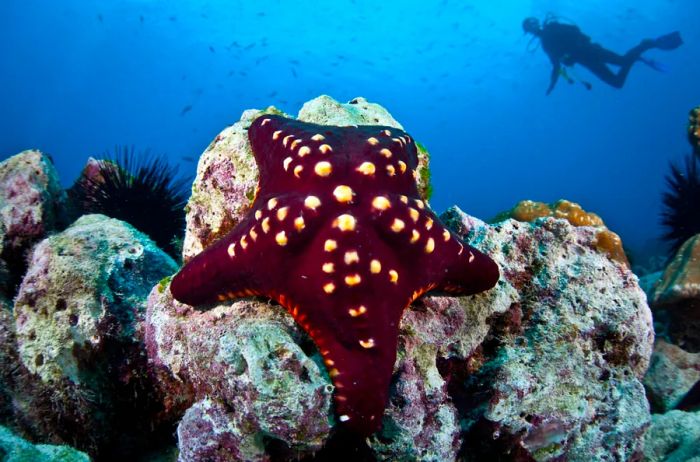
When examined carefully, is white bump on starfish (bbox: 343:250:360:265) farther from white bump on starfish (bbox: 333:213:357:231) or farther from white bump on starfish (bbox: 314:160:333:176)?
white bump on starfish (bbox: 314:160:333:176)

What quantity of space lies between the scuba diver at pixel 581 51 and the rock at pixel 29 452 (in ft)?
88.9

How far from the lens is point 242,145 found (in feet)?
11.4

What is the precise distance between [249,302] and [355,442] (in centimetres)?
108

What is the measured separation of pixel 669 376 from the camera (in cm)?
518

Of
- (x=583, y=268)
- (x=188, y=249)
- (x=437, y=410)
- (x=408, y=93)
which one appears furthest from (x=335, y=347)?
(x=408, y=93)

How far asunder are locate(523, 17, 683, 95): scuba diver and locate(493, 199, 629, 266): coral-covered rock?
2025cm

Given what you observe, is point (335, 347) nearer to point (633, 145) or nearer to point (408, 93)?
point (408, 93)

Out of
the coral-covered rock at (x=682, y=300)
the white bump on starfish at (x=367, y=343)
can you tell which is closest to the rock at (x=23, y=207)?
the white bump on starfish at (x=367, y=343)

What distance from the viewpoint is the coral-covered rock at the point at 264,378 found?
6.80ft

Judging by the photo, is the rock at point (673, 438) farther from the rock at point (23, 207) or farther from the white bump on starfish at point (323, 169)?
the rock at point (23, 207)

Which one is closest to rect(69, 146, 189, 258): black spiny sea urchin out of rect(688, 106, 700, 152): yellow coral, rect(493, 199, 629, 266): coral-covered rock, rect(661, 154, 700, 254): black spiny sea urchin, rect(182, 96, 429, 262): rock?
rect(182, 96, 429, 262): rock

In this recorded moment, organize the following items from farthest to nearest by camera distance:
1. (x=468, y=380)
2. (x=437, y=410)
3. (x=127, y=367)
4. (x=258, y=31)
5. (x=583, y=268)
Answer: (x=258, y=31) → (x=583, y=268) → (x=127, y=367) → (x=468, y=380) → (x=437, y=410)

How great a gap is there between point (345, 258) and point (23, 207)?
14.5ft

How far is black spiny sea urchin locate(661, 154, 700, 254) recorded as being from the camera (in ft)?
27.2
